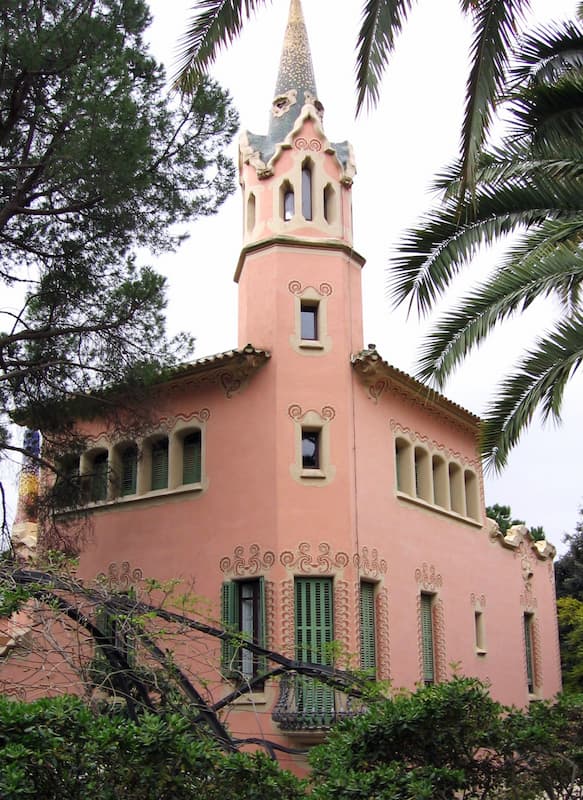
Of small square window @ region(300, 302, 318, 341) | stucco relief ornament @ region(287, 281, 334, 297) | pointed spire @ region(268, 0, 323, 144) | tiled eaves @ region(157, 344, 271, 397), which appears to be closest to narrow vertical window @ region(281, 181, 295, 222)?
pointed spire @ region(268, 0, 323, 144)

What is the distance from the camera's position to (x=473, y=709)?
24.4 ft

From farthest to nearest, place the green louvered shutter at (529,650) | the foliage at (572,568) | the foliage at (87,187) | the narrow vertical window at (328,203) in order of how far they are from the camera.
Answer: the foliage at (572,568) → the green louvered shutter at (529,650) → the narrow vertical window at (328,203) → the foliage at (87,187)

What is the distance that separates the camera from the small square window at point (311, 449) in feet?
53.5

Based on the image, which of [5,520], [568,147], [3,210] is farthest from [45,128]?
[568,147]

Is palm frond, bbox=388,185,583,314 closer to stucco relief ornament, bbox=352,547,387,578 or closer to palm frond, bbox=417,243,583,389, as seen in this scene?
palm frond, bbox=417,243,583,389

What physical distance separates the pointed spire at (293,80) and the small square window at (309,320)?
348 centimetres

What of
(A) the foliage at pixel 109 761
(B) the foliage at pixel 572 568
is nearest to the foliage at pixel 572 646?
(B) the foliage at pixel 572 568

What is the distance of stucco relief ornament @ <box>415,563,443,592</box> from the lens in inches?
699

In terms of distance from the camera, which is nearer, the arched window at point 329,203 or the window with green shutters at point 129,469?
the arched window at point 329,203

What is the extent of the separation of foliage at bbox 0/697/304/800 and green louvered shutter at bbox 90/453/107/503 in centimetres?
914

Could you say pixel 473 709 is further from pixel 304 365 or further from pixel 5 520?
pixel 304 365

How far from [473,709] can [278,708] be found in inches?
301

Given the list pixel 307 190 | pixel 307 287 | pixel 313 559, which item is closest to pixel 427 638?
pixel 313 559

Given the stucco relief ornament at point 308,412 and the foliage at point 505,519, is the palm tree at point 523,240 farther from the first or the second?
the foliage at point 505,519
